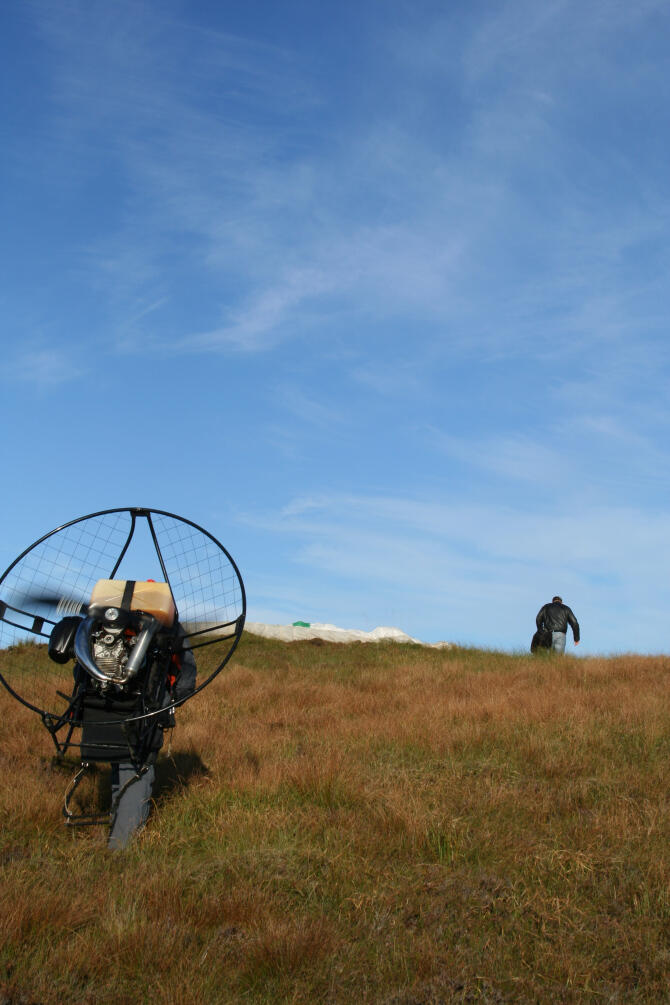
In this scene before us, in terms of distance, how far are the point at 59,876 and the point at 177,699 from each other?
1.49 meters

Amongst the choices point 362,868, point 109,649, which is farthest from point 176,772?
point 362,868

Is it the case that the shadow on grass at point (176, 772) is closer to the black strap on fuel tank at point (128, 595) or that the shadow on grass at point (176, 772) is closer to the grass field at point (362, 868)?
the grass field at point (362, 868)

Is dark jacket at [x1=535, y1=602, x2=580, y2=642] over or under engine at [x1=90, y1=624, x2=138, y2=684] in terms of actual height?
over

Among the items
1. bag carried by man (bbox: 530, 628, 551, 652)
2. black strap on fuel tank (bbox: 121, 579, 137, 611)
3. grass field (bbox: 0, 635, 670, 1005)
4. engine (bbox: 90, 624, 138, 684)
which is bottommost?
grass field (bbox: 0, 635, 670, 1005)

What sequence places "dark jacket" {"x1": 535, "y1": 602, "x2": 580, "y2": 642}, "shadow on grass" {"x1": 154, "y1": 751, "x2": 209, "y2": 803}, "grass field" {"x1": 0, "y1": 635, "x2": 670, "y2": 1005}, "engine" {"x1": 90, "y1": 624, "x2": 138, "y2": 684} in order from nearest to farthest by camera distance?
"grass field" {"x1": 0, "y1": 635, "x2": 670, "y2": 1005} < "engine" {"x1": 90, "y1": 624, "x2": 138, "y2": 684} < "shadow on grass" {"x1": 154, "y1": 751, "x2": 209, "y2": 803} < "dark jacket" {"x1": 535, "y1": 602, "x2": 580, "y2": 642}

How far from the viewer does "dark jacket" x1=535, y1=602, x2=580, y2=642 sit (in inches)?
783

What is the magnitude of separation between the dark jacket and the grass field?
32.3 ft

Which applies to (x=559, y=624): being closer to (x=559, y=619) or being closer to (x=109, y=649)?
(x=559, y=619)

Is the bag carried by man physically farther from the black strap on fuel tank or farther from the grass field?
the black strap on fuel tank

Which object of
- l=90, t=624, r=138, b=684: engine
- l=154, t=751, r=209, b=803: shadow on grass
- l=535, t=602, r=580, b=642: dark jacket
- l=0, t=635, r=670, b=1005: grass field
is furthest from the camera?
l=535, t=602, r=580, b=642: dark jacket

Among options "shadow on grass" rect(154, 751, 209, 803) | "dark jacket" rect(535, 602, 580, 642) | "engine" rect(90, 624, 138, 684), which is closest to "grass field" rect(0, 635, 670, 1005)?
"shadow on grass" rect(154, 751, 209, 803)

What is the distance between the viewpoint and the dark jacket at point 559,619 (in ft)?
65.3

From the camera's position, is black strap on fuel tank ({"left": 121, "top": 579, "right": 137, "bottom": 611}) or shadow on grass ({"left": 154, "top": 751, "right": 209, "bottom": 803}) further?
shadow on grass ({"left": 154, "top": 751, "right": 209, "bottom": 803})

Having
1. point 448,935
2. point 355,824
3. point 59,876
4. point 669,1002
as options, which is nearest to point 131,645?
point 59,876
